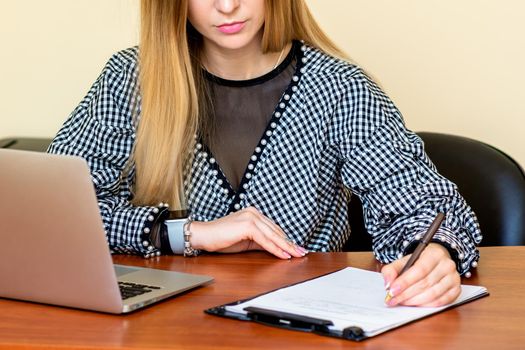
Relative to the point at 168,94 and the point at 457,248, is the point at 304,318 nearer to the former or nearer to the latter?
the point at 457,248

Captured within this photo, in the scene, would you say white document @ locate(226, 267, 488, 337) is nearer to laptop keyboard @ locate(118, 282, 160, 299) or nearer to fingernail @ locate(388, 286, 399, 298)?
fingernail @ locate(388, 286, 399, 298)

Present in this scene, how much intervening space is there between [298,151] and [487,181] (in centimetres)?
42

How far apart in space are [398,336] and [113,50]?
1.73 m

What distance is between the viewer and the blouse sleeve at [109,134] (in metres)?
2.02

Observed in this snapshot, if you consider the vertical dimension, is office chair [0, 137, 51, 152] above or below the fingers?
above

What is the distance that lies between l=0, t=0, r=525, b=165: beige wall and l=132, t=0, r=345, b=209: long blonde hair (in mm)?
584

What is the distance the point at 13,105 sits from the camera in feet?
9.33

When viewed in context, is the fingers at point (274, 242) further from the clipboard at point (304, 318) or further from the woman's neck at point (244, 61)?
the woman's neck at point (244, 61)

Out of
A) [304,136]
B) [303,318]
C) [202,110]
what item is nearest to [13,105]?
[202,110]

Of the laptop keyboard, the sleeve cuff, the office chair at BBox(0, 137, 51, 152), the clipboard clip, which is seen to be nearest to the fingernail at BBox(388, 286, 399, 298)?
the clipboard clip

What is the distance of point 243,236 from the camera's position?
180 centimetres

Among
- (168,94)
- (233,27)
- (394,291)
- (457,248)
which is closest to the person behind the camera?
(394,291)

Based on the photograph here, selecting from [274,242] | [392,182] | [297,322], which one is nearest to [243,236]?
[274,242]

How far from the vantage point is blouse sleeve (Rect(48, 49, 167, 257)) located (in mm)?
2018
